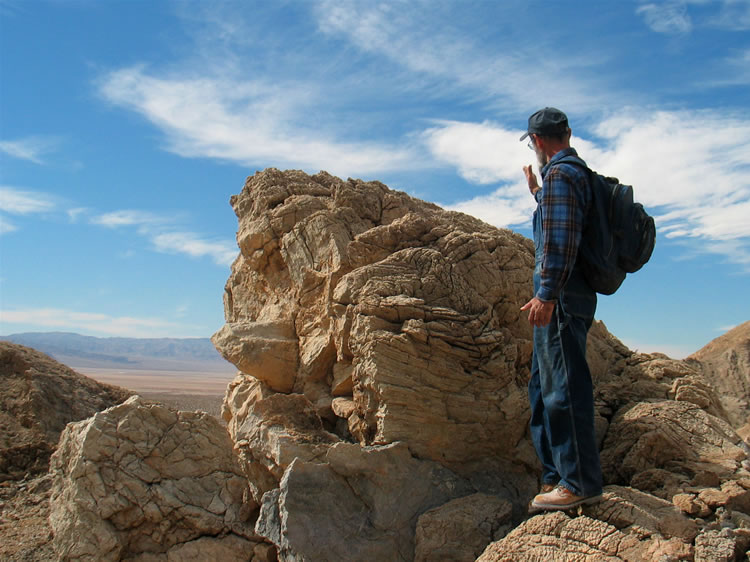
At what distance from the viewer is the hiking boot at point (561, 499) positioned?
426cm

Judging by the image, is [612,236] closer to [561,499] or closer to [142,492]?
[561,499]

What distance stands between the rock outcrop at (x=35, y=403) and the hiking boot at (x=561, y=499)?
8.83 metres

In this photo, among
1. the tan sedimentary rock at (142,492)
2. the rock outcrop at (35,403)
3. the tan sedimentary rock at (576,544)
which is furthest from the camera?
the rock outcrop at (35,403)

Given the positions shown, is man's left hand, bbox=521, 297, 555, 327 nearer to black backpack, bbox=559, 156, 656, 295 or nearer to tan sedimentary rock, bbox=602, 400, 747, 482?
black backpack, bbox=559, 156, 656, 295

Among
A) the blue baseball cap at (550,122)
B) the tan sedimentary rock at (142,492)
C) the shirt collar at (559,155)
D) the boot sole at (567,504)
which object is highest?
the blue baseball cap at (550,122)

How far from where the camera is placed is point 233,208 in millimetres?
8531

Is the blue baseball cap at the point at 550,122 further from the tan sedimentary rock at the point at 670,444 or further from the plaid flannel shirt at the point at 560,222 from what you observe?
the tan sedimentary rock at the point at 670,444

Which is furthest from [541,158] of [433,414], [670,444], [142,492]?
[142,492]

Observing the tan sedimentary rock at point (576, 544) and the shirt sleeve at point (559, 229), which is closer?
the tan sedimentary rock at point (576, 544)

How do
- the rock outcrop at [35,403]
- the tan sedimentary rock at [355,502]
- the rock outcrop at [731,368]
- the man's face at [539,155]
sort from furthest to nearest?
the rock outcrop at [731,368] < the rock outcrop at [35,403] < the tan sedimentary rock at [355,502] < the man's face at [539,155]

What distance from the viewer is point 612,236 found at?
435 cm

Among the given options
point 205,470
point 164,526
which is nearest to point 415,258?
point 205,470

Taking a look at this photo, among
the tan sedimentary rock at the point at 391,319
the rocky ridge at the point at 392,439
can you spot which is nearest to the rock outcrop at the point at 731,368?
the rocky ridge at the point at 392,439

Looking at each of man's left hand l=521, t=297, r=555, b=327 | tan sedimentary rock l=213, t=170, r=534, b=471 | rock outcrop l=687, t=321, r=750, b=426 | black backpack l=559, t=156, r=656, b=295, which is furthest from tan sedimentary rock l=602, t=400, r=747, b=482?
rock outcrop l=687, t=321, r=750, b=426
